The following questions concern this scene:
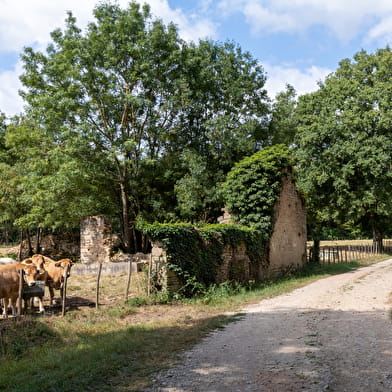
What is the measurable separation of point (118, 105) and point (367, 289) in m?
16.2

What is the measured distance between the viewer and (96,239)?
71.6ft

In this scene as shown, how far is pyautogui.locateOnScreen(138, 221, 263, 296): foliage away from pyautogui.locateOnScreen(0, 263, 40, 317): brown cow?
3.64 m

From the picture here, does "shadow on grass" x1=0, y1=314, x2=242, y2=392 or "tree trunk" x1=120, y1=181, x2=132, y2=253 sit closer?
"shadow on grass" x1=0, y1=314, x2=242, y2=392

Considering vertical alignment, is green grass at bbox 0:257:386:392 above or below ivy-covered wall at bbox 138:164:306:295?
below

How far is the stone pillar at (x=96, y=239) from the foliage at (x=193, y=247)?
30.9ft

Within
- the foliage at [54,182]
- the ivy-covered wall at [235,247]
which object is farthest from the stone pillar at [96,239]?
the ivy-covered wall at [235,247]

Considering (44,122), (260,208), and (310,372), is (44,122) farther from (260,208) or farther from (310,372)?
(310,372)

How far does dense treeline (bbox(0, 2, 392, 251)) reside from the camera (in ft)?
66.2

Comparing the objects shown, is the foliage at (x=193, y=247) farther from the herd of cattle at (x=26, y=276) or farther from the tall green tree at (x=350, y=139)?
the tall green tree at (x=350, y=139)

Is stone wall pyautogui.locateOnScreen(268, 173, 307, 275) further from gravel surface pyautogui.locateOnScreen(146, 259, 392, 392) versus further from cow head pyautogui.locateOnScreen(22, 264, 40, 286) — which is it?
cow head pyautogui.locateOnScreen(22, 264, 40, 286)

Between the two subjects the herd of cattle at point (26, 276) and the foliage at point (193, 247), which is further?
the foliage at point (193, 247)

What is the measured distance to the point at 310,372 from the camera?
5.11 metres

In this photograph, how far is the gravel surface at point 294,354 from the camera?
15.7 ft

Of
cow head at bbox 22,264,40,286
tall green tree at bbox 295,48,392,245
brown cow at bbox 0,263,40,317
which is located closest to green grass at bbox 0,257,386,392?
brown cow at bbox 0,263,40,317
